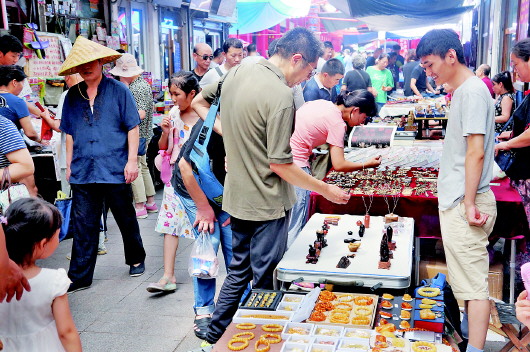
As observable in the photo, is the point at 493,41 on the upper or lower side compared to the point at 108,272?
upper

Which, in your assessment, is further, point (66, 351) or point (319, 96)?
point (319, 96)

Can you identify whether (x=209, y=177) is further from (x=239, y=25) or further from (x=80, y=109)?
(x=239, y=25)

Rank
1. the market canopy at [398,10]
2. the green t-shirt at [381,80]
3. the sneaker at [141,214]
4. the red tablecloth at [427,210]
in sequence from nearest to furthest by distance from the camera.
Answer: the red tablecloth at [427,210]
the sneaker at [141,214]
the green t-shirt at [381,80]
the market canopy at [398,10]

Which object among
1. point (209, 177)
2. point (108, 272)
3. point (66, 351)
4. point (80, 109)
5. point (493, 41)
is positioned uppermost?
point (493, 41)

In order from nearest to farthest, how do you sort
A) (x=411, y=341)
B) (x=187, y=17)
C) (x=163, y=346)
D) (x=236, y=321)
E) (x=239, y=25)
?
(x=411, y=341) < (x=236, y=321) < (x=163, y=346) < (x=187, y=17) < (x=239, y=25)

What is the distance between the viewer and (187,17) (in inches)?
506

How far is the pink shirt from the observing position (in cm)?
403

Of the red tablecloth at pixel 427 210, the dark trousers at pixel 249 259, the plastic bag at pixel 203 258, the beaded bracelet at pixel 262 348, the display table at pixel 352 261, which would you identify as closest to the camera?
the beaded bracelet at pixel 262 348

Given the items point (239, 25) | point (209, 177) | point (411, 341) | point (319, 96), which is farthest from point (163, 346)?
point (239, 25)

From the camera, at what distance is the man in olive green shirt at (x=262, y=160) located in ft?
9.11

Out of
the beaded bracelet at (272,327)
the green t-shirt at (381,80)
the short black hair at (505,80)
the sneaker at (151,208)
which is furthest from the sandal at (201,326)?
the green t-shirt at (381,80)

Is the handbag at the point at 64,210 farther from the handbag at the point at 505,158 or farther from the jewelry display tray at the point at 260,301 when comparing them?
the handbag at the point at 505,158

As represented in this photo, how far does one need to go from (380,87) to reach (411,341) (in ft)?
32.1

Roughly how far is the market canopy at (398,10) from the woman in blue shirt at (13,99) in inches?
363
